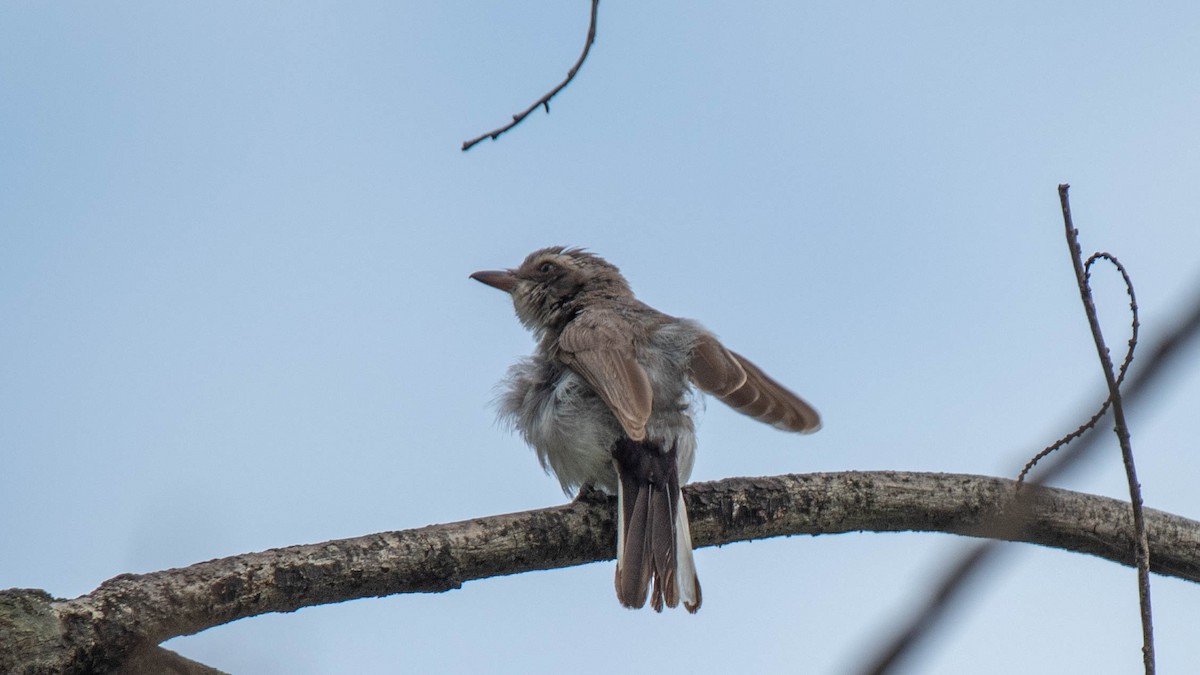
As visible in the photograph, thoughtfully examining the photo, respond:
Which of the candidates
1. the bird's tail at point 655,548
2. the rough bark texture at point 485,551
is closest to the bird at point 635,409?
the bird's tail at point 655,548

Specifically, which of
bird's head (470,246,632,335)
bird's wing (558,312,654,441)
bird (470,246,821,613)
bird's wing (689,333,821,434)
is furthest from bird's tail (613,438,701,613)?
bird's head (470,246,632,335)

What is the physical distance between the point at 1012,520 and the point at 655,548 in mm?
3264

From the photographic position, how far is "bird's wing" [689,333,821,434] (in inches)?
212

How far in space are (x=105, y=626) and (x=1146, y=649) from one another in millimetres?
2450

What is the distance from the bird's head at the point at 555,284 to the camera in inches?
247

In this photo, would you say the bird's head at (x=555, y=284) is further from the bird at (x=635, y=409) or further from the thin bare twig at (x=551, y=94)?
the thin bare twig at (x=551, y=94)

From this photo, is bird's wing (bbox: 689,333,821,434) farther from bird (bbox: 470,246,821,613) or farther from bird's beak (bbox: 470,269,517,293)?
bird's beak (bbox: 470,269,517,293)

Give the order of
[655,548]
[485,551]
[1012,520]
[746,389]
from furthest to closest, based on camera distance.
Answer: [746,389] → [655,548] → [485,551] → [1012,520]

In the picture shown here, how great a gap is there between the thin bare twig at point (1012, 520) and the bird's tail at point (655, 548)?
321cm

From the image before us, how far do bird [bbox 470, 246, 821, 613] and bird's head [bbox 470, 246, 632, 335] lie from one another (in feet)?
0.11

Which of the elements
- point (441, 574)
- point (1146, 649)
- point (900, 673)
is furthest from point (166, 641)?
point (900, 673)

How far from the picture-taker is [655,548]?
449 cm

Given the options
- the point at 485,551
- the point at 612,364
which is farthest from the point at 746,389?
the point at 485,551

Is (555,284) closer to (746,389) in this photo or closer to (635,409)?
(746,389)
